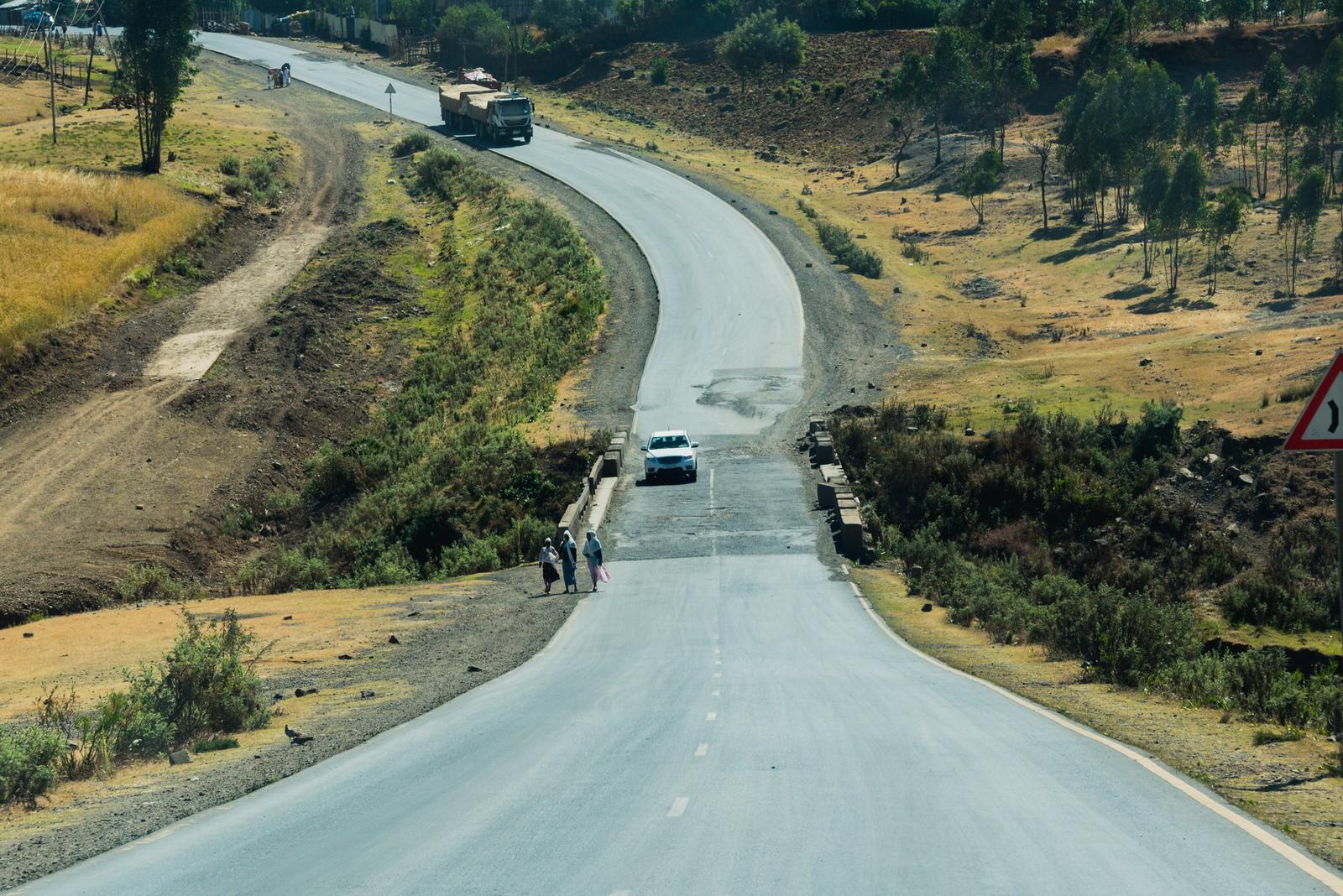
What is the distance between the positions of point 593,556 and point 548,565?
1.00 m

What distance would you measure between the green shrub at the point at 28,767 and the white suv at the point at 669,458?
79.7 feet

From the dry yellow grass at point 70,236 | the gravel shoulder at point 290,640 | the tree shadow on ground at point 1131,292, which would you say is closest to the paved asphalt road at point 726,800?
the gravel shoulder at point 290,640

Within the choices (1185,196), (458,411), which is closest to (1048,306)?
(1185,196)

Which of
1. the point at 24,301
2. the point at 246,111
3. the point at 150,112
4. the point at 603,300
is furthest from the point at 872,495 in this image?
the point at 246,111

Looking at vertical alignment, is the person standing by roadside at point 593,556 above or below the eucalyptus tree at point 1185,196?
below

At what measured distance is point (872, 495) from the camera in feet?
115

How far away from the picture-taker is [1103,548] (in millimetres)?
29656

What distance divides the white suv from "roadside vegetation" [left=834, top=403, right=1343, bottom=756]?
4704 mm

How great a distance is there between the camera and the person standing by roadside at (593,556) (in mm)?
27438

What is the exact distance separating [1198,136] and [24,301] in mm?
66733

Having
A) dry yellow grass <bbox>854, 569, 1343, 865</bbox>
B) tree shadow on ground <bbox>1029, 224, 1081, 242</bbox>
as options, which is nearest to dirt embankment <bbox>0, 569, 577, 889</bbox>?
dry yellow grass <bbox>854, 569, 1343, 865</bbox>

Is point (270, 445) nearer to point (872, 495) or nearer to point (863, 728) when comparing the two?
point (872, 495)

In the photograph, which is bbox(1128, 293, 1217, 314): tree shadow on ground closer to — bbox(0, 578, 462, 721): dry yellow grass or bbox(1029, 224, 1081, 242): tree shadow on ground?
bbox(1029, 224, 1081, 242): tree shadow on ground

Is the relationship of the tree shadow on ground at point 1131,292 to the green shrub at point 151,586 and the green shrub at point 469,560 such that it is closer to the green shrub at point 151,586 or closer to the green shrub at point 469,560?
the green shrub at point 469,560
